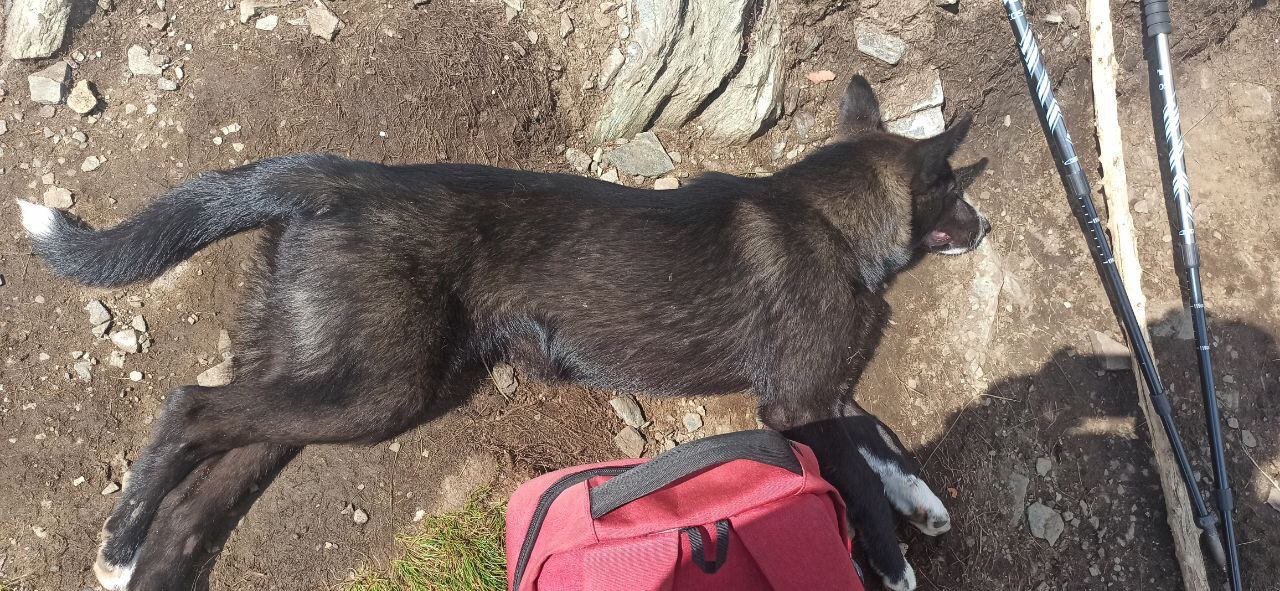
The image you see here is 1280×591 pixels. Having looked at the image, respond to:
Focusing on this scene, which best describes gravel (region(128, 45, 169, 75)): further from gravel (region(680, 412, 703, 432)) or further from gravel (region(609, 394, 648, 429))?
gravel (region(680, 412, 703, 432))

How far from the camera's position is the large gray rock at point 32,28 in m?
3.65

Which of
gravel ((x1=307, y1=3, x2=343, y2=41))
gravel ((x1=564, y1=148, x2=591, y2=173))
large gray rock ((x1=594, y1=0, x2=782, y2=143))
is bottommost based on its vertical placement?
gravel ((x1=564, y1=148, x2=591, y2=173))

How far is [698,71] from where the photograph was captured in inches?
164

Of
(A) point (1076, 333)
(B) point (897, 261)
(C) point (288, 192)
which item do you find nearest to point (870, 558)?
(B) point (897, 261)

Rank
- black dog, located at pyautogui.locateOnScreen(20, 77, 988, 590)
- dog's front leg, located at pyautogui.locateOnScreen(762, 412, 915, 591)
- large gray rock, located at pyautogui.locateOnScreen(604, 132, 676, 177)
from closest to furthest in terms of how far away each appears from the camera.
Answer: black dog, located at pyautogui.locateOnScreen(20, 77, 988, 590), dog's front leg, located at pyautogui.locateOnScreen(762, 412, 915, 591), large gray rock, located at pyautogui.locateOnScreen(604, 132, 676, 177)

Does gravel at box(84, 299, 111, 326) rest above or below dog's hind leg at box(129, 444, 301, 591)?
above

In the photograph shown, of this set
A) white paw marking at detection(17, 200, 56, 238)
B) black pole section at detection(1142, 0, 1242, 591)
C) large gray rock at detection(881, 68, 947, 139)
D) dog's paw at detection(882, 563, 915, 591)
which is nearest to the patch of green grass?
dog's paw at detection(882, 563, 915, 591)

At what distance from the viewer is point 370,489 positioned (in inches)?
142

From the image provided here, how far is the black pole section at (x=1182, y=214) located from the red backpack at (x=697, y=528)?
2775mm

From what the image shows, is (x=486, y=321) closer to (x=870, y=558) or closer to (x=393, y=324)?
(x=393, y=324)

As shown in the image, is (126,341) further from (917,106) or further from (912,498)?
(917,106)

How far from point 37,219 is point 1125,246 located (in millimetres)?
6048

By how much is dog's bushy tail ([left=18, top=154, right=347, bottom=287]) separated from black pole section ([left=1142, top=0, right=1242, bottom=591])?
194 inches

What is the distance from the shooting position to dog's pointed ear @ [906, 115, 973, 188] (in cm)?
313
